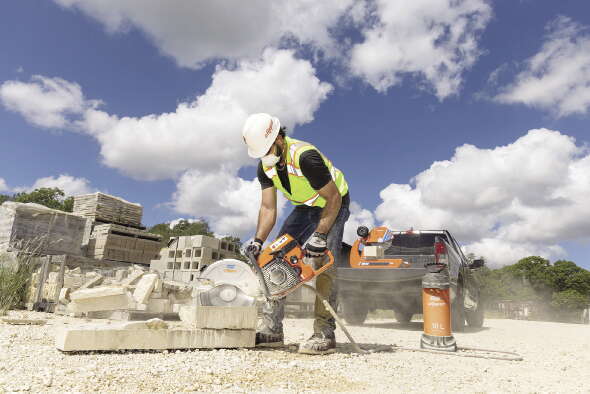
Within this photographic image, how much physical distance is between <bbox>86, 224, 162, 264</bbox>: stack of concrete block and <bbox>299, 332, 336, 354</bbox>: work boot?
1182cm

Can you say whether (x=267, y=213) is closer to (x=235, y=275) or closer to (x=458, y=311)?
(x=235, y=275)

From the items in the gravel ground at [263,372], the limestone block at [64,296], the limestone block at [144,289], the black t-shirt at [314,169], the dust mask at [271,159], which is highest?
the dust mask at [271,159]

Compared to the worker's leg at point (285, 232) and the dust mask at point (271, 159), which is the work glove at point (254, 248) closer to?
the worker's leg at point (285, 232)

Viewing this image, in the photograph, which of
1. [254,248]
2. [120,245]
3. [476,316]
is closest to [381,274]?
[476,316]

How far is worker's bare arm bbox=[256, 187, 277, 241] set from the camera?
4023mm

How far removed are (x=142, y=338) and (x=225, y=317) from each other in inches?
25.8

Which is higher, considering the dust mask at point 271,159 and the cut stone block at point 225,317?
the dust mask at point 271,159

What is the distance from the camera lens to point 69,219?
13.3 metres

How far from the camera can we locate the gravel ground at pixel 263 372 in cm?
228

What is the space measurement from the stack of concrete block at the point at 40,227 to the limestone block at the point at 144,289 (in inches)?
246

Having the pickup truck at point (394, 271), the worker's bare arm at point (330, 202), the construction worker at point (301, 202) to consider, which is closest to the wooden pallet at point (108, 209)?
the pickup truck at point (394, 271)

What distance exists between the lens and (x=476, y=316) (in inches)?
317

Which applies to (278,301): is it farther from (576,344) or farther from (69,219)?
(69,219)

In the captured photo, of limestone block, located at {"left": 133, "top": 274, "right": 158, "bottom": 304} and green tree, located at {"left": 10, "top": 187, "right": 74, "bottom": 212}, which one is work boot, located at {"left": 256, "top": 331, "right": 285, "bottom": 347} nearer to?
limestone block, located at {"left": 133, "top": 274, "right": 158, "bottom": 304}
